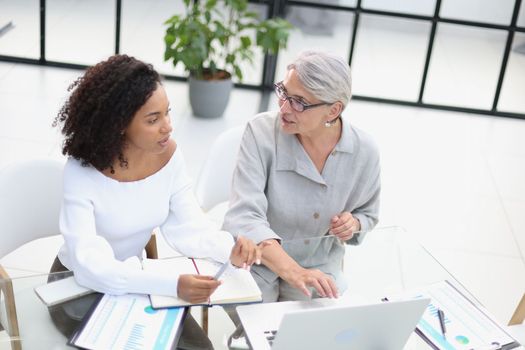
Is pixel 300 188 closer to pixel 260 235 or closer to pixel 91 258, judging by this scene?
pixel 260 235

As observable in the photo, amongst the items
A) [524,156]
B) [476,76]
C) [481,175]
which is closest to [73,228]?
[481,175]

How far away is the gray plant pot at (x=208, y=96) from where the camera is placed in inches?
219

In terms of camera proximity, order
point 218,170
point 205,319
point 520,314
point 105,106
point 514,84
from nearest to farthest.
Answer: point 205,319
point 105,106
point 520,314
point 218,170
point 514,84

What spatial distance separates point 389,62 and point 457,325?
13.9 feet

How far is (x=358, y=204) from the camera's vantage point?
2.95 m

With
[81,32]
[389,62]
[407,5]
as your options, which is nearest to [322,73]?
[407,5]

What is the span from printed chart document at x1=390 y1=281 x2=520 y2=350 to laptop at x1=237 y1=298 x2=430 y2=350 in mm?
191

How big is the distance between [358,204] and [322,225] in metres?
0.15

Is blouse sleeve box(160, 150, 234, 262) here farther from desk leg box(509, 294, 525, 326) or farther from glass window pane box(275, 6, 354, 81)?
glass window pane box(275, 6, 354, 81)

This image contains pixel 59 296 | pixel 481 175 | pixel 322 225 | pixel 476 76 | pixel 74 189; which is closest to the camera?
pixel 59 296

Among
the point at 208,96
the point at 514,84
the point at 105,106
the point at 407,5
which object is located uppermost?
the point at 407,5

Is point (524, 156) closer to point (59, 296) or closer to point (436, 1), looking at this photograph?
point (436, 1)

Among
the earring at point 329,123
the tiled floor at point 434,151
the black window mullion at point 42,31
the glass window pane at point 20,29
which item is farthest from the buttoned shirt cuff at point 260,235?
the glass window pane at point 20,29

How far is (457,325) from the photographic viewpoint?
8.13ft
